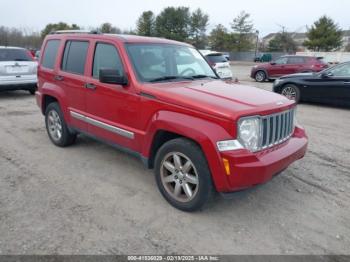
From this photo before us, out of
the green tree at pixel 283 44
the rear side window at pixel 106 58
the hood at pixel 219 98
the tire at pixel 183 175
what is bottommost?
the tire at pixel 183 175

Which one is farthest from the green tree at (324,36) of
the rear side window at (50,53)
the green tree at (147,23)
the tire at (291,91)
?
the rear side window at (50,53)

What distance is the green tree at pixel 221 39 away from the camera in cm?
6762

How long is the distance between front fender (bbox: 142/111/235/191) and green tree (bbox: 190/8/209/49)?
73.6 m

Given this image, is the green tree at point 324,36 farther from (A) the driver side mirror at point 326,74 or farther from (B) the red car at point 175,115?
(B) the red car at point 175,115

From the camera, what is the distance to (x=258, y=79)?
18672mm

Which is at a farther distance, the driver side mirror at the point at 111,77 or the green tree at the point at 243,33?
the green tree at the point at 243,33

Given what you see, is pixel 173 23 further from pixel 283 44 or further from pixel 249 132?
pixel 249 132

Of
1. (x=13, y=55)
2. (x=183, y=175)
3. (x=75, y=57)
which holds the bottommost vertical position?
(x=183, y=175)

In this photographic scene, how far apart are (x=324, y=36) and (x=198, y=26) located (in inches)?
1219

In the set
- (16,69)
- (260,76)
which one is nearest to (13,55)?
(16,69)

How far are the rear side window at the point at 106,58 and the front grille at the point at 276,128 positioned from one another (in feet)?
6.50

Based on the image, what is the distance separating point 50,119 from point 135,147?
8.33 feet

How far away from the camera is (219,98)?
3535 mm

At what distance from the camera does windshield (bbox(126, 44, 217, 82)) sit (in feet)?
13.8
